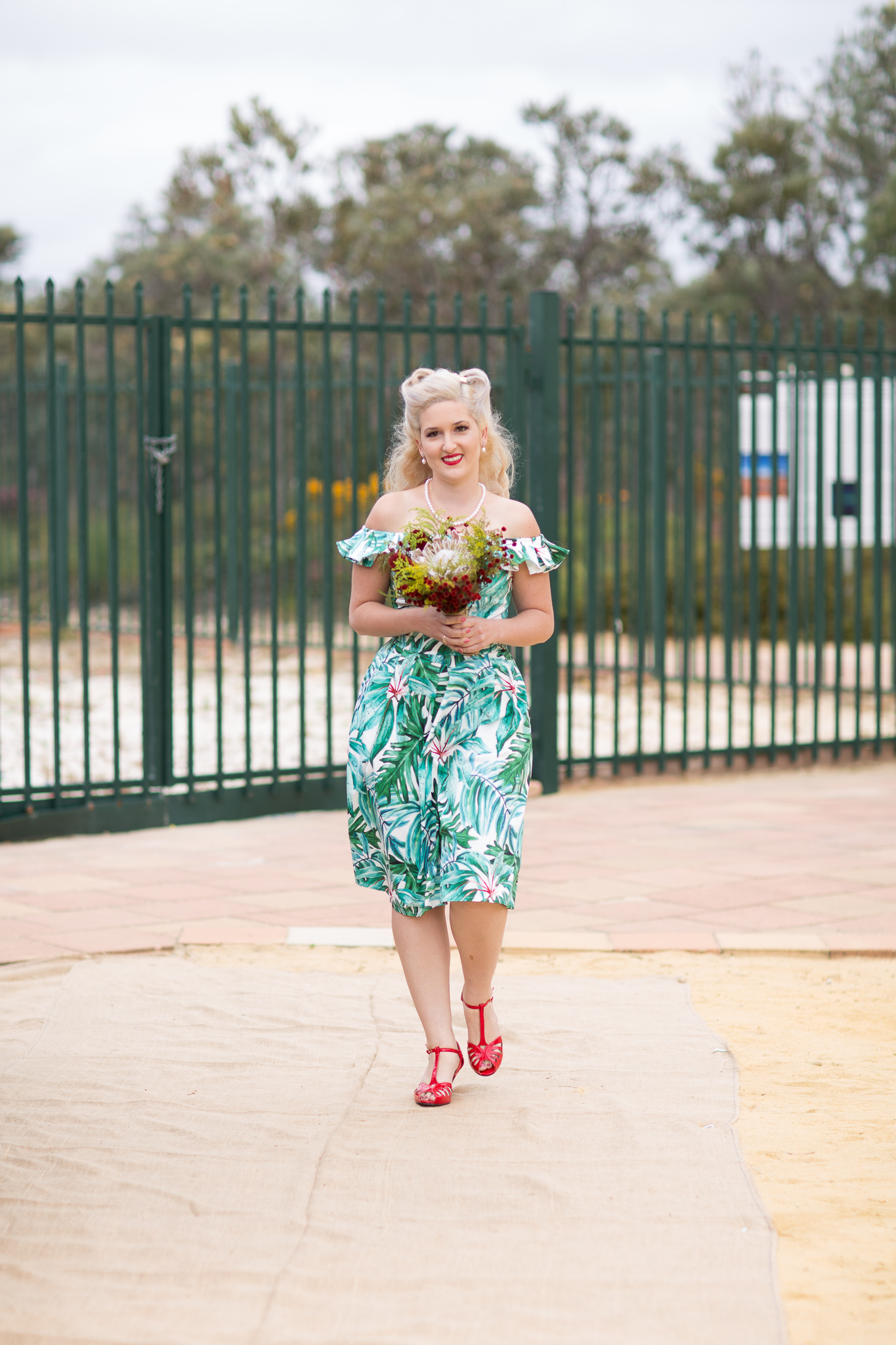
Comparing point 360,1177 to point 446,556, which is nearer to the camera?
point 360,1177

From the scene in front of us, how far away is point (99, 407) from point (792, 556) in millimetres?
10839

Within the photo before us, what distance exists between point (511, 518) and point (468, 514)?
100mm

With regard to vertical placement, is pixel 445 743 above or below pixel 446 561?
below

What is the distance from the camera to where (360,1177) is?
2916 mm

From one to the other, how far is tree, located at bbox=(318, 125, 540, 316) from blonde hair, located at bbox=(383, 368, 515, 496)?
25.2m

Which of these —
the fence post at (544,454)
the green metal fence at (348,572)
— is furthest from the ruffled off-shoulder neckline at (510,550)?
the fence post at (544,454)

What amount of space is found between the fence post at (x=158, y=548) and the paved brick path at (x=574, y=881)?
487mm

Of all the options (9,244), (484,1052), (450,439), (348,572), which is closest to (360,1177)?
(484,1052)

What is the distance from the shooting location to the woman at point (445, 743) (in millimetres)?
3350

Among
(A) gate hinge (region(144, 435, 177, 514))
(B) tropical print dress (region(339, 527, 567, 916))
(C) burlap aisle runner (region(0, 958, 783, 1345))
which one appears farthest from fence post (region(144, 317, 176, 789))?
(B) tropical print dress (region(339, 527, 567, 916))

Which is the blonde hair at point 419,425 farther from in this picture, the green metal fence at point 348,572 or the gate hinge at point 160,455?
the gate hinge at point 160,455

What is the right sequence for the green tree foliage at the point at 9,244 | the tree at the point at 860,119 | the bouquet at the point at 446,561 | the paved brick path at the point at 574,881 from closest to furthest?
the bouquet at the point at 446,561, the paved brick path at the point at 574,881, the tree at the point at 860,119, the green tree foliage at the point at 9,244

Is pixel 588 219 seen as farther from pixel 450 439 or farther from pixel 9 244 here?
pixel 450 439

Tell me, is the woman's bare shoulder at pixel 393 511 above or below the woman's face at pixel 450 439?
below
